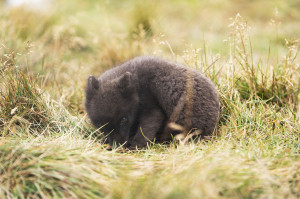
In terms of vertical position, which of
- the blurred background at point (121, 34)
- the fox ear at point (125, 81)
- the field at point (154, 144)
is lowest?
the field at point (154, 144)

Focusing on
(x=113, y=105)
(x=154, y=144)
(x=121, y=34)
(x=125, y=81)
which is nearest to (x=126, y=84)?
(x=125, y=81)

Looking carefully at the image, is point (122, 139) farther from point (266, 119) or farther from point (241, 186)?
point (266, 119)

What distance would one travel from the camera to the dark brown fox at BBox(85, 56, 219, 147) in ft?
13.5

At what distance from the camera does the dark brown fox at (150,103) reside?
4.12 meters

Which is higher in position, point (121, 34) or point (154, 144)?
point (121, 34)

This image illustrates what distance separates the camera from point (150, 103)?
4.45m

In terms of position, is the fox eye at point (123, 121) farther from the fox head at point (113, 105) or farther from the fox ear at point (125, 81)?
the fox ear at point (125, 81)

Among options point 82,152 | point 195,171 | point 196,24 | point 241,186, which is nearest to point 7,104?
point 82,152

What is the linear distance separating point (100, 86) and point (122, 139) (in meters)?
0.74

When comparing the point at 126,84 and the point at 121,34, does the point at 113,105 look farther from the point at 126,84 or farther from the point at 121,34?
the point at 121,34

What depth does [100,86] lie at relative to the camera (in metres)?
4.24

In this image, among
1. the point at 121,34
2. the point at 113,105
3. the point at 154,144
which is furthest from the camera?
the point at 121,34

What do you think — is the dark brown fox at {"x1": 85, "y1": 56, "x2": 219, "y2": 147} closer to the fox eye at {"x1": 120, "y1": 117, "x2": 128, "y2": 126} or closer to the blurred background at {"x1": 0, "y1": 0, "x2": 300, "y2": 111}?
the fox eye at {"x1": 120, "y1": 117, "x2": 128, "y2": 126}

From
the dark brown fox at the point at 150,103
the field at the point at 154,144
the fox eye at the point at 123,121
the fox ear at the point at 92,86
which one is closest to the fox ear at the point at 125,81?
the dark brown fox at the point at 150,103
